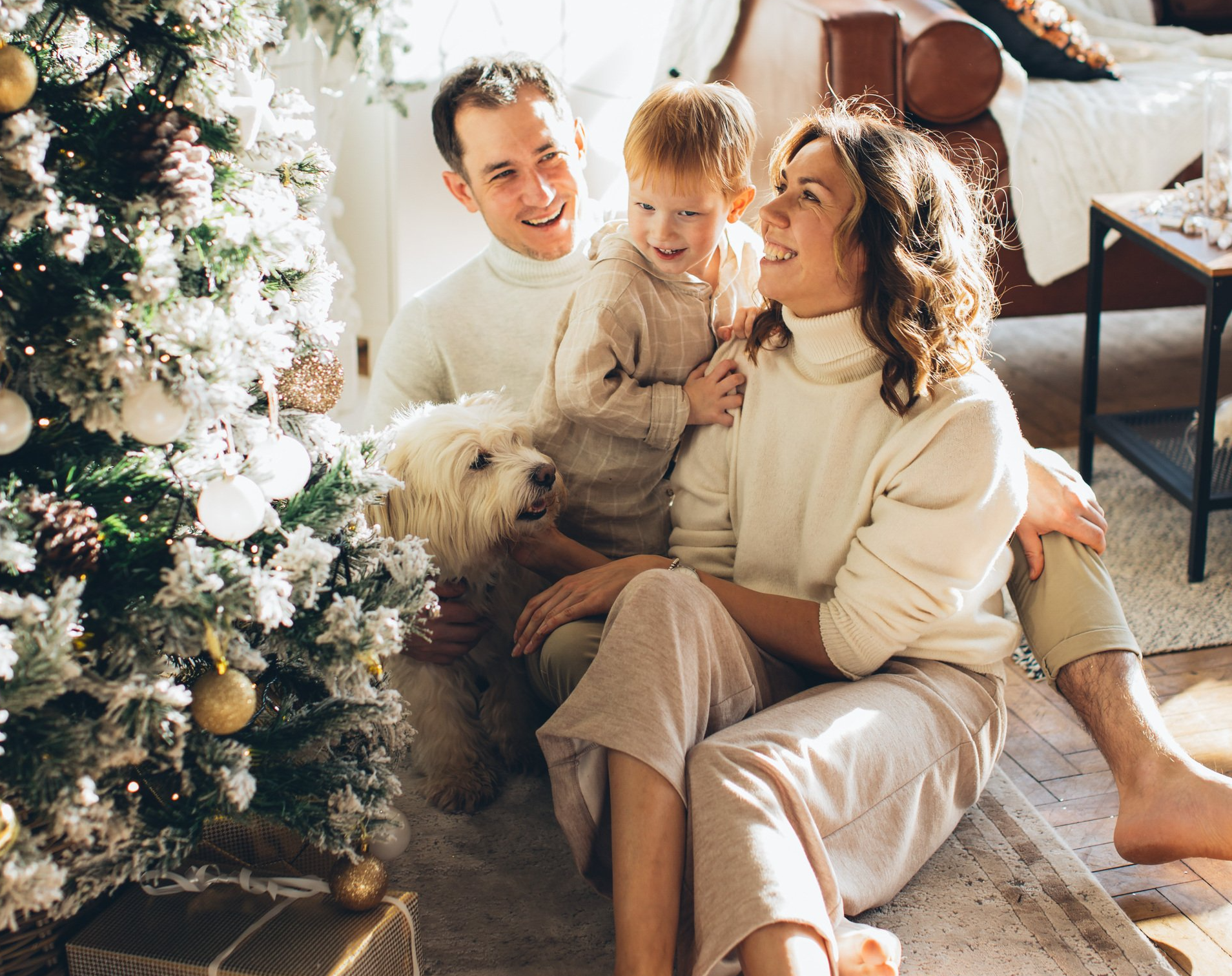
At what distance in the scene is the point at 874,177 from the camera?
154 cm

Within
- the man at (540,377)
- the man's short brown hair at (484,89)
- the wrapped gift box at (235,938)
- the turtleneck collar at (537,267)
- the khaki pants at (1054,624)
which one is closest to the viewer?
the wrapped gift box at (235,938)

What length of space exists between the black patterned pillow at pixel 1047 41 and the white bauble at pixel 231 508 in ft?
10.4

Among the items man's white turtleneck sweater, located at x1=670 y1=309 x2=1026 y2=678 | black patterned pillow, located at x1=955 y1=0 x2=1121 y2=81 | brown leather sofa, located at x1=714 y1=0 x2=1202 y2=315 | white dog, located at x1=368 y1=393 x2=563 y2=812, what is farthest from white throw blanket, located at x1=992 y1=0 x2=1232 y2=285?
white dog, located at x1=368 y1=393 x2=563 y2=812

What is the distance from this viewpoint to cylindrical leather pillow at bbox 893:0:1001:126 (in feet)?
10.0

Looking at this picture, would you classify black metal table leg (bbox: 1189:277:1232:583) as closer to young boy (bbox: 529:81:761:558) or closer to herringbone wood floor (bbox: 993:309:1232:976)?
herringbone wood floor (bbox: 993:309:1232:976)

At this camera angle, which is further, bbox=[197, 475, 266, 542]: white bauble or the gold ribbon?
the gold ribbon

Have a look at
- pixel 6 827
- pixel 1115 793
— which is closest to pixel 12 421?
pixel 6 827

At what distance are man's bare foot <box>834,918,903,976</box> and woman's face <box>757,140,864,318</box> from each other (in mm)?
823

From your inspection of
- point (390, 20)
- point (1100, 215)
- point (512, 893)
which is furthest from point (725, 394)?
point (390, 20)

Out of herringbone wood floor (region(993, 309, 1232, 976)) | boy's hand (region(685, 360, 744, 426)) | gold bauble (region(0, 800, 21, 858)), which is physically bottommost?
herringbone wood floor (region(993, 309, 1232, 976))

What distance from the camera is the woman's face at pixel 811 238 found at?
5.08 feet

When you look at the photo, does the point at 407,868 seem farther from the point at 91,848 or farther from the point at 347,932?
the point at 91,848

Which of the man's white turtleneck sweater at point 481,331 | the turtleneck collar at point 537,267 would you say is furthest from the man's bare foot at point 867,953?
the turtleneck collar at point 537,267

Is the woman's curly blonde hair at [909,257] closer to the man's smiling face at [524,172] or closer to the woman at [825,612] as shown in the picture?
the woman at [825,612]
